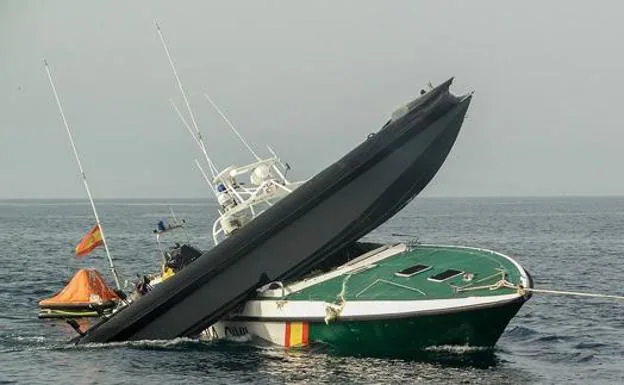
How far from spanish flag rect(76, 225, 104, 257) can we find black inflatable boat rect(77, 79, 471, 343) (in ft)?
22.9

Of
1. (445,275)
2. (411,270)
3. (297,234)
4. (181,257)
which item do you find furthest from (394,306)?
(181,257)

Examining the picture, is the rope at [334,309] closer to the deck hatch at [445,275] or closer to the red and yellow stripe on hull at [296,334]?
the red and yellow stripe on hull at [296,334]

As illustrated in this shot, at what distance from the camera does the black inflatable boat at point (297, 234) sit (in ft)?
89.7

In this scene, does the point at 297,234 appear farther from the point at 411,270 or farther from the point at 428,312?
the point at 428,312

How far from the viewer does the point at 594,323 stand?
Answer: 3350 cm

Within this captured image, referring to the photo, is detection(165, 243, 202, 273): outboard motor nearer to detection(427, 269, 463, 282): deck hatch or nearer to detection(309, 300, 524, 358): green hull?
detection(309, 300, 524, 358): green hull

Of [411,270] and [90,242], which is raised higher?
[90,242]

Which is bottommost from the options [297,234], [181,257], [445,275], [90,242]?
[445,275]

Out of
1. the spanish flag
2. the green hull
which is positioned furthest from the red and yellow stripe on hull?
the spanish flag

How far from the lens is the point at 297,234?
28.0 meters

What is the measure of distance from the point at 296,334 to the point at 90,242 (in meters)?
12.3

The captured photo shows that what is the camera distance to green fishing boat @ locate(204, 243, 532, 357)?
24.2 metres

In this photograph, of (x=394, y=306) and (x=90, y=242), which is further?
(x=90, y=242)

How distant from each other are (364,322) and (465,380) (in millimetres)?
3462
